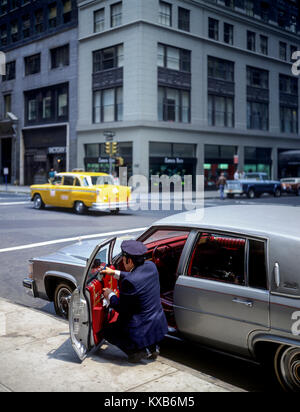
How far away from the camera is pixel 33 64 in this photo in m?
46.4

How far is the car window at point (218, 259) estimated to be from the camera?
454cm

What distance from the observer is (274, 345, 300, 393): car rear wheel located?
3986 millimetres

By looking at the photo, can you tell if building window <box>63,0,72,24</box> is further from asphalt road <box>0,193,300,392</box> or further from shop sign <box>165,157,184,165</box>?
asphalt road <box>0,193,300,392</box>

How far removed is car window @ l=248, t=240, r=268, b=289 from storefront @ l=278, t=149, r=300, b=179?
144 ft

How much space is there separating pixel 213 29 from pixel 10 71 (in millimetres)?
22559

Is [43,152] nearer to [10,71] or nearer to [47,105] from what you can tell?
[47,105]

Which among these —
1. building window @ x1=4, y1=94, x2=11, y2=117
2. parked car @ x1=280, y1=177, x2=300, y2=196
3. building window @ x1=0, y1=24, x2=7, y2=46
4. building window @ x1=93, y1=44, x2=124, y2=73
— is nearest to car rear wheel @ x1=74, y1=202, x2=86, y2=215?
building window @ x1=93, y1=44, x2=124, y2=73

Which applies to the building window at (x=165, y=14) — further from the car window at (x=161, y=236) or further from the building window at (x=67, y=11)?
the car window at (x=161, y=236)

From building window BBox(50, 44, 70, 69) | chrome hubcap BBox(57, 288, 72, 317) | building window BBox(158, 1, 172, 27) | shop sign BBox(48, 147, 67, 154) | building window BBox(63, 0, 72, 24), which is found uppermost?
building window BBox(63, 0, 72, 24)

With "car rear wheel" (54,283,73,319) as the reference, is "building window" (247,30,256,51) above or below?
above

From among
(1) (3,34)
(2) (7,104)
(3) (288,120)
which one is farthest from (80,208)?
(1) (3,34)
